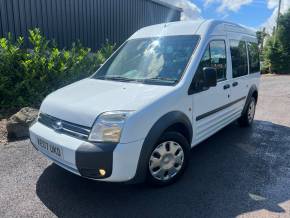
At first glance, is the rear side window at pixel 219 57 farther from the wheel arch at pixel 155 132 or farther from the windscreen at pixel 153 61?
the wheel arch at pixel 155 132

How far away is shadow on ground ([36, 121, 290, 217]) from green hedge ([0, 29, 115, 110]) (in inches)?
117

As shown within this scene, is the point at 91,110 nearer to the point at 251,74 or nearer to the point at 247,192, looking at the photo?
the point at 247,192

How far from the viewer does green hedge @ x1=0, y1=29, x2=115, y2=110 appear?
243 inches

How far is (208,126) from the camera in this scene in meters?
4.11

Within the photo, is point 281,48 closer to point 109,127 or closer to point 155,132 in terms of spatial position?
point 155,132

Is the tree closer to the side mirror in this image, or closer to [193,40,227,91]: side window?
[193,40,227,91]: side window

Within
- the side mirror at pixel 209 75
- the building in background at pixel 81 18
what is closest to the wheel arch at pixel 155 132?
the side mirror at pixel 209 75

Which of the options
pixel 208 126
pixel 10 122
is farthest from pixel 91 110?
pixel 10 122

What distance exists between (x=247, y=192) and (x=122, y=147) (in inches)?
67.1

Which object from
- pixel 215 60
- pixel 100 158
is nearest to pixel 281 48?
pixel 215 60

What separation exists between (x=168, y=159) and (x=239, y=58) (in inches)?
106

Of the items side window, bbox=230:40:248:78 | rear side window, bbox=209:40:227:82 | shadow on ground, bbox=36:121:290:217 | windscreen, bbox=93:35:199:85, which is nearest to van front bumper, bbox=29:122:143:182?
shadow on ground, bbox=36:121:290:217

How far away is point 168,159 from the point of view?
3.36m

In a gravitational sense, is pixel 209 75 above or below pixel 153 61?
below
